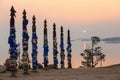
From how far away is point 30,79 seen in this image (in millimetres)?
34062

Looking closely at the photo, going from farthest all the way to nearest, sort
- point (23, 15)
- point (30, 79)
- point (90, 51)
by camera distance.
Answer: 1. point (90, 51)
2. point (23, 15)
3. point (30, 79)

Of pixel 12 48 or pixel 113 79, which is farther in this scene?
pixel 12 48

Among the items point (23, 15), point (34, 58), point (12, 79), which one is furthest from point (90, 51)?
point (12, 79)

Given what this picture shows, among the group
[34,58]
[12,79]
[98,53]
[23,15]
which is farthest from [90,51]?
[12,79]

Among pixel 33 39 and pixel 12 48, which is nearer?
pixel 12 48

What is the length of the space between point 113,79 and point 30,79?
7.86m

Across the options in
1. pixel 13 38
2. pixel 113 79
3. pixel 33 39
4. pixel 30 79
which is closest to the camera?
pixel 113 79

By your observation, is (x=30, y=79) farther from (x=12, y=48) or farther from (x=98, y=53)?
→ (x=98, y=53)

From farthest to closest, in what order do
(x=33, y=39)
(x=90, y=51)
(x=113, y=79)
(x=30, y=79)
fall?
(x=90, y=51), (x=33, y=39), (x=30, y=79), (x=113, y=79)

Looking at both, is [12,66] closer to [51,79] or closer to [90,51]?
[51,79]

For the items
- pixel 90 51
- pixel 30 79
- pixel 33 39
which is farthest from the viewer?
pixel 90 51

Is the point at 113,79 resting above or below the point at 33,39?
below

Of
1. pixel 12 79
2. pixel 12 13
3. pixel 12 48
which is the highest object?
pixel 12 13

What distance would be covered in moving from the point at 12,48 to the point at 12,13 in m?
3.93
